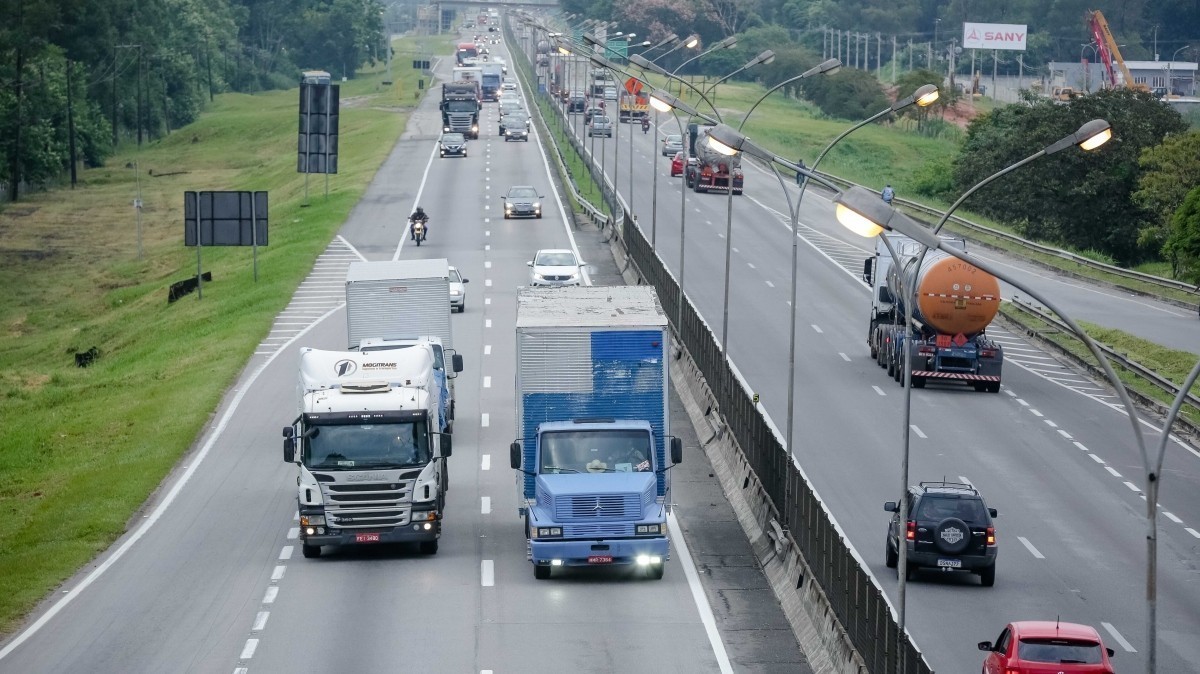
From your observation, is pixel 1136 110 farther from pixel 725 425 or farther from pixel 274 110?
pixel 274 110

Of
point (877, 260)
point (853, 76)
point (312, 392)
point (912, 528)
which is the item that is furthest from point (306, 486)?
point (853, 76)

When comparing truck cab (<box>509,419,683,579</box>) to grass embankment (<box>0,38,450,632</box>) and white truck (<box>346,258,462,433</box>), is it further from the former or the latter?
white truck (<box>346,258,462,433</box>)

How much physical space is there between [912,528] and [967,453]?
1213 cm

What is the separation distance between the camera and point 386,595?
92.9 ft

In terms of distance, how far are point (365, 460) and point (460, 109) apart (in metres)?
96.0

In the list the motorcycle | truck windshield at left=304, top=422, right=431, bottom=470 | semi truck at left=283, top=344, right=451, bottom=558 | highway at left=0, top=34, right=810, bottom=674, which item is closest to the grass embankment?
highway at left=0, top=34, right=810, bottom=674

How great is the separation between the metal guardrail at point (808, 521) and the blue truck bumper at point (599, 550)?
97.4 inches

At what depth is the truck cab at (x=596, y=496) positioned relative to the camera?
1112 inches

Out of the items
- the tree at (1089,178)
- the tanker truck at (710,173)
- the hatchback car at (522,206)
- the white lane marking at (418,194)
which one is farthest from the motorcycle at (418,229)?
the tree at (1089,178)

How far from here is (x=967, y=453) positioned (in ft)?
137

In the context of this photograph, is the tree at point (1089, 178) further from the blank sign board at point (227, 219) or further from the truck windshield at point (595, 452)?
the truck windshield at point (595, 452)

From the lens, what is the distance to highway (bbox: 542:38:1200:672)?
96.5 ft

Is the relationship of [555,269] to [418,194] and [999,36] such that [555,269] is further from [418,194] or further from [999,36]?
[999,36]

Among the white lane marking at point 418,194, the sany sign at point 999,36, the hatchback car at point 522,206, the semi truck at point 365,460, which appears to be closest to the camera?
the semi truck at point 365,460
